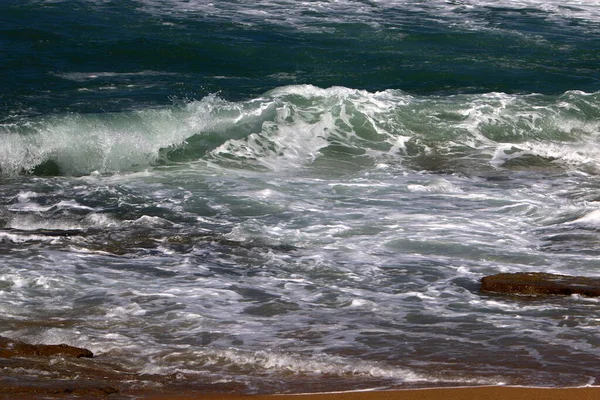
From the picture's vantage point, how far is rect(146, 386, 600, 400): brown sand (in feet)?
14.7

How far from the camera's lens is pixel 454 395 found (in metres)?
4.54

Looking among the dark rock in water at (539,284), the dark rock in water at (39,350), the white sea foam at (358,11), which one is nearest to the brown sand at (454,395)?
the dark rock in water at (39,350)

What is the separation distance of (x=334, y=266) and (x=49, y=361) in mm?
2757

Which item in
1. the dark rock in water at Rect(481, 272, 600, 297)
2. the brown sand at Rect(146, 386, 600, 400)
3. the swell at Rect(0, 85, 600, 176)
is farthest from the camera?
the swell at Rect(0, 85, 600, 176)

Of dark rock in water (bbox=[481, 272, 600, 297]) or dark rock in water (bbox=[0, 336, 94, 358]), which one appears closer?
dark rock in water (bbox=[0, 336, 94, 358])

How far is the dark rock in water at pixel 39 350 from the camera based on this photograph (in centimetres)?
510

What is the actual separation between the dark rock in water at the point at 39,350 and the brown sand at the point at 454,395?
0.79m

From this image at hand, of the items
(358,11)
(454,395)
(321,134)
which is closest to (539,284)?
(454,395)

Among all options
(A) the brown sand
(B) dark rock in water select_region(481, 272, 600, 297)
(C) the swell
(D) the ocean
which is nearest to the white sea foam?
(D) the ocean

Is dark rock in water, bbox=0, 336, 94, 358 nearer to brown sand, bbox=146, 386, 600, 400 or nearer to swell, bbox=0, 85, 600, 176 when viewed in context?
brown sand, bbox=146, 386, 600, 400

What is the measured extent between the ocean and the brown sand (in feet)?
0.62

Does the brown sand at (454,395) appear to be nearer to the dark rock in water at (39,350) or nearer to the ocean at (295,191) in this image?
the ocean at (295,191)

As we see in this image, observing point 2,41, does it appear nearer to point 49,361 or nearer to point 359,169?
point 359,169

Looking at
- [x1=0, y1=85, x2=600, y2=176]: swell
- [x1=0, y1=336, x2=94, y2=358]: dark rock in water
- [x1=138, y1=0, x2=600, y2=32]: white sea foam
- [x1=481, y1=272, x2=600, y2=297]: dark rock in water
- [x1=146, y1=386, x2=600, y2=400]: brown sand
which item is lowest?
[x1=0, y1=85, x2=600, y2=176]: swell
